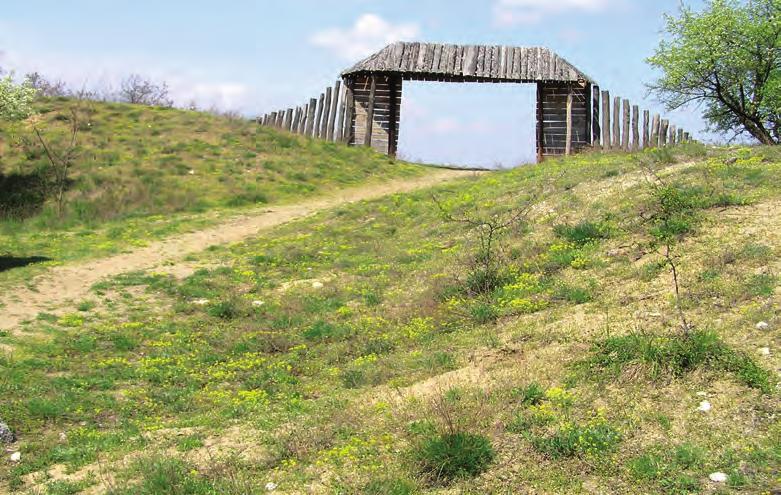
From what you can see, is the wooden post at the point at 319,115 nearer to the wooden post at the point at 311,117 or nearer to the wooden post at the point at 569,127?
the wooden post at the point at 311,117

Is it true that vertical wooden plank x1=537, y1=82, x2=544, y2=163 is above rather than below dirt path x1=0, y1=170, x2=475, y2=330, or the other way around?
above

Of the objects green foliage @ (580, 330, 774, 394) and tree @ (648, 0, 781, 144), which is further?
tree @ (648, 0, 781, 144)

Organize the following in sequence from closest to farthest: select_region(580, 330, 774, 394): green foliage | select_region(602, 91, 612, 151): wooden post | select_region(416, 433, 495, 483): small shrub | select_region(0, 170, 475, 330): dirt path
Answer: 1. select_region(416, 433, 495, 483): small shrub
2. select_region(580, 330, 774, 394): green foliage
3. select_region(0, 170, 475, 330): dirt path
4. select_region(602, 91, 612, 151): wooden post

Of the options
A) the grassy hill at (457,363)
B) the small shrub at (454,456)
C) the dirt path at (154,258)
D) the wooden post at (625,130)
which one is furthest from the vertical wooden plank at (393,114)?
the small shrub at (454,456)

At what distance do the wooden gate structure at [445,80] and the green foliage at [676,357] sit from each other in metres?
19.0

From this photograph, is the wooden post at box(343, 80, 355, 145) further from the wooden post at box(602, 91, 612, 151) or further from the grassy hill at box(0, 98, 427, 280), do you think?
the wooden post at box(602, 91, 612, 151)

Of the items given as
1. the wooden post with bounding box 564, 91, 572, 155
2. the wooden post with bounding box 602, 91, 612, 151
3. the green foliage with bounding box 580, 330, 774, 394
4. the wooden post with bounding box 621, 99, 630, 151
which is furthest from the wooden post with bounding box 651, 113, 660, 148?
the green foliage with bounding box 580, 330, 774, 394

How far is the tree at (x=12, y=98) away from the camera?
2122 cm

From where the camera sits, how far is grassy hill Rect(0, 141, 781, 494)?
616 cm

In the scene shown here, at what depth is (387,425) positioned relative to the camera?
23.1 feet

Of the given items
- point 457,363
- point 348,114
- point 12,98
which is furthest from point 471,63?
point 457,363

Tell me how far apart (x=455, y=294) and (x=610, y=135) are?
15.9 m

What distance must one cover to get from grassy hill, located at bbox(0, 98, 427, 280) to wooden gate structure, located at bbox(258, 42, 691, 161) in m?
1.89

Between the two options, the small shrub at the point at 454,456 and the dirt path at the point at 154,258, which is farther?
the dirt path at the point at 154,258
